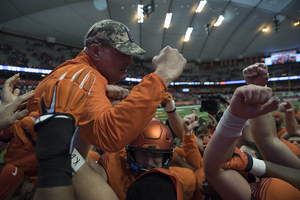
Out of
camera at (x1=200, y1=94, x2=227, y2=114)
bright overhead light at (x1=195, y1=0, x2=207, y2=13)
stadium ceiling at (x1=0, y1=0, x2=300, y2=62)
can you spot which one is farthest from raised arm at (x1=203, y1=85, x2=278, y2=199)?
bright overhead light at (x1=195, y1=0, x2=207, y2=13)

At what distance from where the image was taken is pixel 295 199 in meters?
1.10

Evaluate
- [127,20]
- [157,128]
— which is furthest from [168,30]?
[157,128]

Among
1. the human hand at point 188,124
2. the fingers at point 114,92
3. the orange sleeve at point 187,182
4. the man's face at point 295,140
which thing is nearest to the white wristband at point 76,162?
the fingers at point 114,92

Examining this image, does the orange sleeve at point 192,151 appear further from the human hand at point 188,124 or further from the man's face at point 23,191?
the man's face at point 23,191

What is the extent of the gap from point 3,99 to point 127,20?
2550cm

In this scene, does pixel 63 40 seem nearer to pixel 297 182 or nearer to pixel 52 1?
pixel 52 1

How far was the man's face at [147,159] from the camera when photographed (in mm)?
1723

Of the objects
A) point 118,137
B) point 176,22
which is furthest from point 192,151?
point 176,22

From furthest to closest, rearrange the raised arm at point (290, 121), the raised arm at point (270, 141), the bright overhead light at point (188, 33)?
the bright overhead light at point (188, 33) < the raised arm at point (290, 121) < the raised arm at point (270, 141)

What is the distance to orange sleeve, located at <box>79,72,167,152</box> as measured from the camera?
0.92 meters

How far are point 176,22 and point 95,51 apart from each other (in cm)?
3028

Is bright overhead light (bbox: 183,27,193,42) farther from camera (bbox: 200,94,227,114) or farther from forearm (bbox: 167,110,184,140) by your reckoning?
forearm (bbox: 167,110,184,140)

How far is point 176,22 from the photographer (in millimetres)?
28078

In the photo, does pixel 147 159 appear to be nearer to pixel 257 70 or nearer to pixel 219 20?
pixel 257 70
